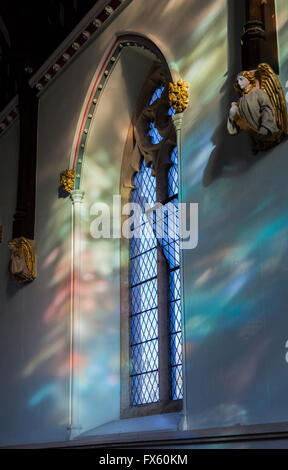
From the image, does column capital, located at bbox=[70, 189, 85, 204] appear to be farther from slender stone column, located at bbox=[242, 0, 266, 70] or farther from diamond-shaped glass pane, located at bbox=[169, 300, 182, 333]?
slender stone column, located at bbox=[242, 0, 266, 70]

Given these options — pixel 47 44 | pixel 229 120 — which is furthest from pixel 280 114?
pixel 47 44

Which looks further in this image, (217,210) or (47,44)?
(47,44)

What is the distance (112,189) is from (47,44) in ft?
8.61

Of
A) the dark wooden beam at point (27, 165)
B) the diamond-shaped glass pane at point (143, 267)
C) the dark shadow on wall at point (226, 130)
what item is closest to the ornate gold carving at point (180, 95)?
the dark shadow on wall at point (226, 130)

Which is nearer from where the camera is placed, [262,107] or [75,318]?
[262,107]

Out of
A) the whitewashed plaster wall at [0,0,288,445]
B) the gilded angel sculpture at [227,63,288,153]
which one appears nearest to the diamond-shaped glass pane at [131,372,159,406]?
the whitewashed plaster wall at [0,0,288,445]

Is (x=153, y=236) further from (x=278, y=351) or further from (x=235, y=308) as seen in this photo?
(x=278, y=351)

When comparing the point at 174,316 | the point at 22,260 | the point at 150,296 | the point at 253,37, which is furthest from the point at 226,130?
the point at 22,260

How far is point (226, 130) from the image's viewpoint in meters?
7.43

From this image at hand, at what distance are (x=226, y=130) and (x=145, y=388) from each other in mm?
3616

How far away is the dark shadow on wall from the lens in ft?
23.7

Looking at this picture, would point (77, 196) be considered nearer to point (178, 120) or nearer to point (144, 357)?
point (144, 357)

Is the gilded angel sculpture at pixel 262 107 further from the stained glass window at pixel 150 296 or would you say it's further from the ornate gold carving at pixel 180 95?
the stained glass window at pixel 150 296

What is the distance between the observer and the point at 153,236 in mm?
9992
